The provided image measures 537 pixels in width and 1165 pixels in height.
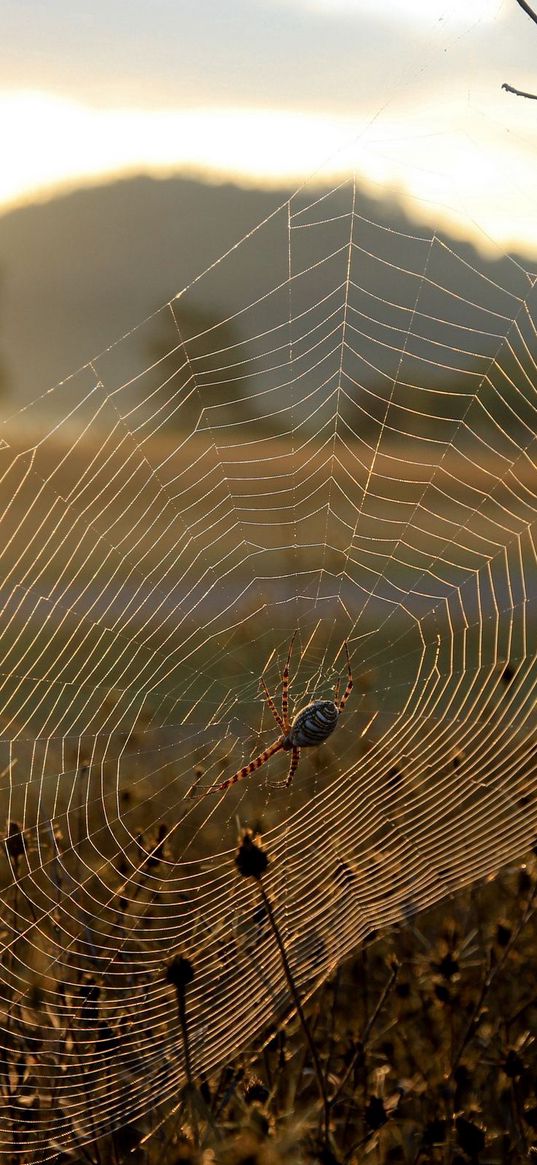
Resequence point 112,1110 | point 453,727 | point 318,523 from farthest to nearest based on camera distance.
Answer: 1. point 318,523
2. point 453,727
3. point 112,1110

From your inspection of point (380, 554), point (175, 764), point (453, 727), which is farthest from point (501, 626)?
point (175, 764)

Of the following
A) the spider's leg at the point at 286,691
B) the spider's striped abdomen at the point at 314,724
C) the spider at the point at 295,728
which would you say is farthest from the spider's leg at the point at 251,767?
the spider's striped abdomen at the point at 314,724

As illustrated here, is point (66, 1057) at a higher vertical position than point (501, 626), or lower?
lower

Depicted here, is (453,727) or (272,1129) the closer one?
(272,1129)

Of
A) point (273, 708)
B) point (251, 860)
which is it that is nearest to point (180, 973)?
point (251, 860)

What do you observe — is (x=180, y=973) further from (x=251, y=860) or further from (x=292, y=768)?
(x=292, y=768)

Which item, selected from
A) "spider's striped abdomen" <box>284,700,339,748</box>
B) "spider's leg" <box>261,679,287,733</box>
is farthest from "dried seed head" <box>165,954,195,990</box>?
"spider's leg" <box>261,679,287,733</box>

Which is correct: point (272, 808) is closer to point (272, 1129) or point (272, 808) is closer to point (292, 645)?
point (292, 645)

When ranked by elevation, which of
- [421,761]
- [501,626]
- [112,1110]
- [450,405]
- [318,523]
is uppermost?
[450,405]
